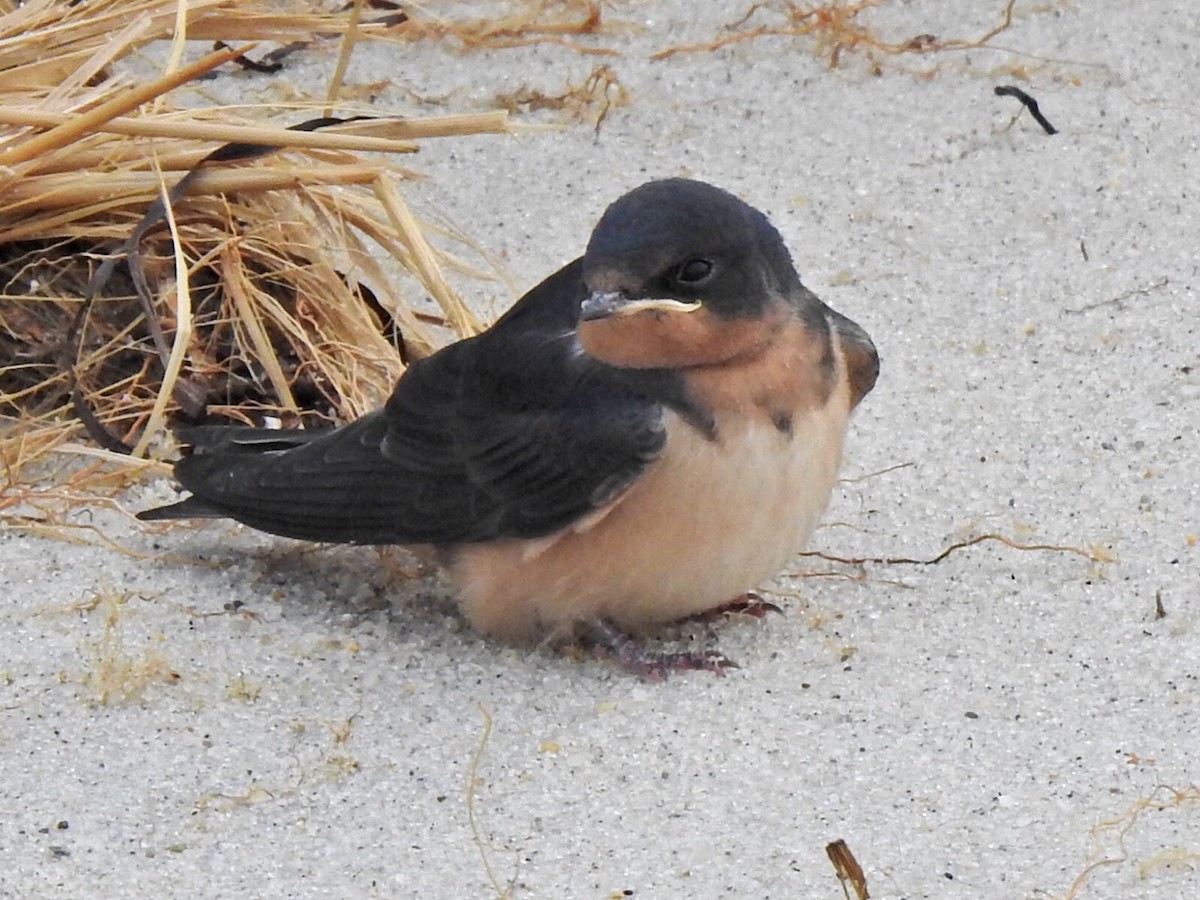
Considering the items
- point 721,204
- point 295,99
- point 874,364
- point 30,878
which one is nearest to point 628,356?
point 721,204

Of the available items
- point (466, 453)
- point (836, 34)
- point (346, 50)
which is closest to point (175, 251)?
point (346, 50)

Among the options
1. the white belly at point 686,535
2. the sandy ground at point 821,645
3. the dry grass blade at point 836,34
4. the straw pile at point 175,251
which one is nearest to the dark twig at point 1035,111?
the sandy ground at point 821,645

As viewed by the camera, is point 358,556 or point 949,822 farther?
point 358,556

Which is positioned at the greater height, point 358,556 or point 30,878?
point 30,878

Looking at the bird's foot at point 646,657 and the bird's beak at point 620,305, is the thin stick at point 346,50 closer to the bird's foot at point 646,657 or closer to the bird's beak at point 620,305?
the bird's beak at point 620,305

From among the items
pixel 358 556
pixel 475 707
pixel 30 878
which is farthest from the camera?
pixel 358 556

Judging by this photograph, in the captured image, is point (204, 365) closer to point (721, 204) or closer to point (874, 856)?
point (721, 204)

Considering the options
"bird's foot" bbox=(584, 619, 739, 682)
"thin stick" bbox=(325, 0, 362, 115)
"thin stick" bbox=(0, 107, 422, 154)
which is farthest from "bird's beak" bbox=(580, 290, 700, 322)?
"thin stick" bbox=(325, 0, 362, 115)
